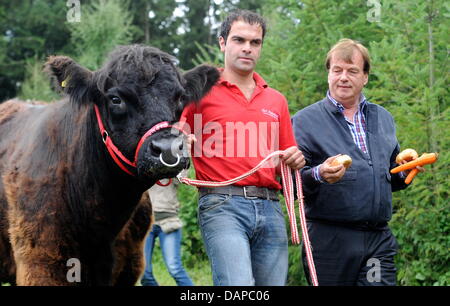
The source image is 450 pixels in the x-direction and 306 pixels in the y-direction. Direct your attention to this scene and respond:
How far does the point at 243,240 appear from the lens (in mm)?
3777

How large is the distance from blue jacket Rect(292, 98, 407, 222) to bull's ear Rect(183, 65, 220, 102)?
847 mm

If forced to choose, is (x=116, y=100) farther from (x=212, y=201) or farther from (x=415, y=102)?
(x=415, y=102)

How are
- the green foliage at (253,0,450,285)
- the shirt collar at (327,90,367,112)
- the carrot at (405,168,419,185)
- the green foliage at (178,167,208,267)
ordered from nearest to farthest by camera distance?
1. the carrot at (405,168,419,185)
2. the shirt collar at (327,90,367,112)
3. the green foliage at (253,0,450,285)
4. the green foliage at (178,167,208,267)

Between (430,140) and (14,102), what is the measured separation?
4.31 metres

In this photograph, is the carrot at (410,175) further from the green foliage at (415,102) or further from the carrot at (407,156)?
the green foliage at (415,102)

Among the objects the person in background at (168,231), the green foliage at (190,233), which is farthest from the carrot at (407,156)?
the green foliage at (190,233)

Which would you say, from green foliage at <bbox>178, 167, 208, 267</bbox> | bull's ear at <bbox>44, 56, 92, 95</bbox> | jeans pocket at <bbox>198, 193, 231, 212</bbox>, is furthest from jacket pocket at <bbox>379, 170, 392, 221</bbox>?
green foliage at <bbox>178, 167, 208, 267</bbox>

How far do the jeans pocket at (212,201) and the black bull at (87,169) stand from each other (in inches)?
12.7

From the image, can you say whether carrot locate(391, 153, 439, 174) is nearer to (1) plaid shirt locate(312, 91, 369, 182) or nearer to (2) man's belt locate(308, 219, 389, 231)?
(1) plaid shirt locate(312, 91, 369, 182)

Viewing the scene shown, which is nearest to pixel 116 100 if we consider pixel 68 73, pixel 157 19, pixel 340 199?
pixel 68 73

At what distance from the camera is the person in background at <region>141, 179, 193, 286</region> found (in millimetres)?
7590

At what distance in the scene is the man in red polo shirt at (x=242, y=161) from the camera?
12.5 feet

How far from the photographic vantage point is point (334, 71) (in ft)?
15.5

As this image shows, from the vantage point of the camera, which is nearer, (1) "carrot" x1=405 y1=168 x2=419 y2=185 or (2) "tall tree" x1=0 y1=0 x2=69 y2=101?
(1) "carrot" x1=405 y1=168 x2=419 y2=185
